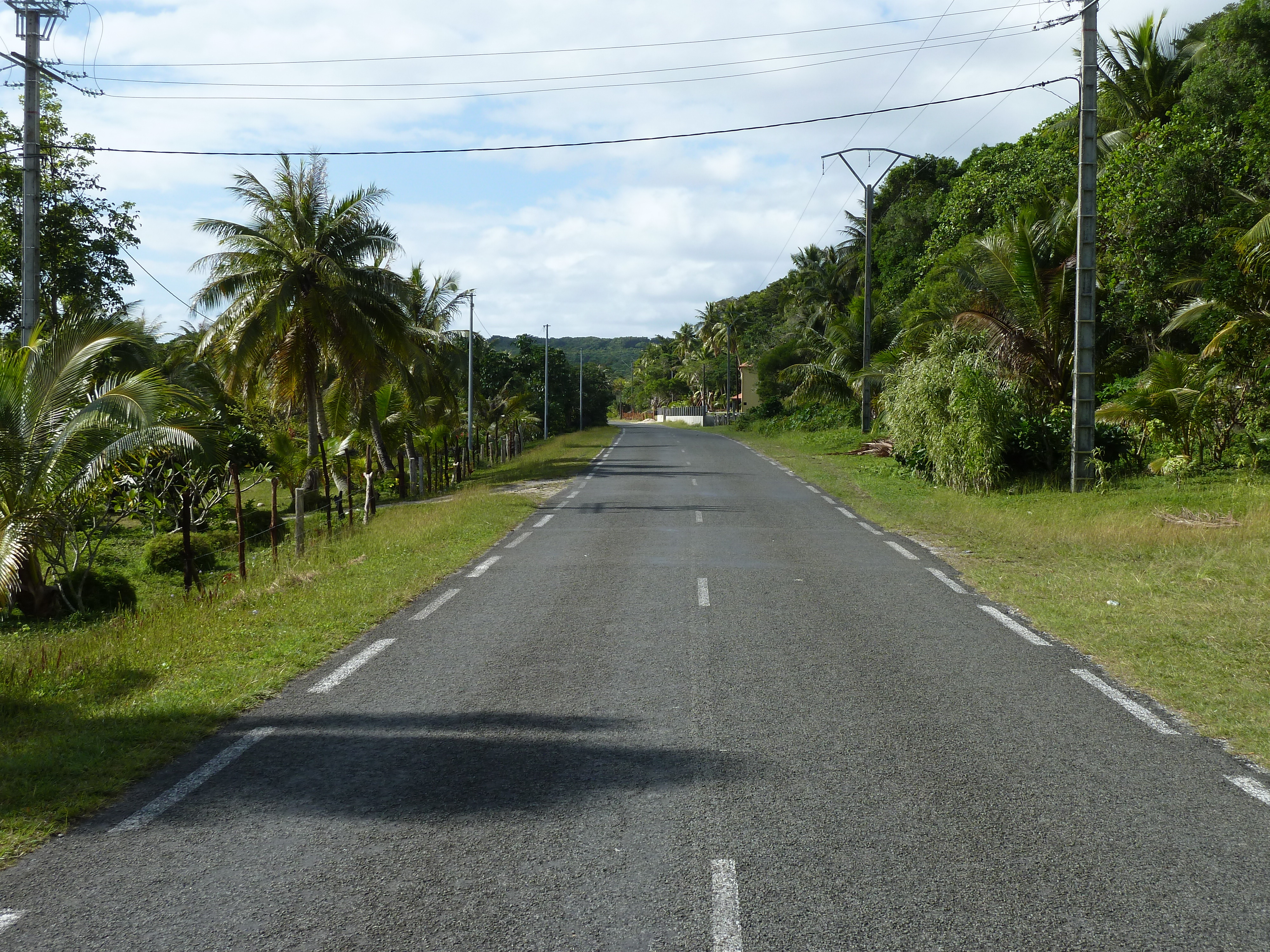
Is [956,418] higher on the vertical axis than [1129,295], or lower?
lower

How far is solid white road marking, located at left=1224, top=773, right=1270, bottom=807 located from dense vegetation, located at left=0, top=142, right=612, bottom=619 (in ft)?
36.6

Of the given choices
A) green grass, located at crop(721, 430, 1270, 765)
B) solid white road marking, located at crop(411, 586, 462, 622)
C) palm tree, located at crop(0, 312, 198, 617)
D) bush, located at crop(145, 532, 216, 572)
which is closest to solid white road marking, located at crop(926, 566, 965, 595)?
Answer: green grass, located at crop(721, 430, 1270, 765)

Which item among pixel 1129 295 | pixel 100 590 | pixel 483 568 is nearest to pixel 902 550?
pixel 483 568

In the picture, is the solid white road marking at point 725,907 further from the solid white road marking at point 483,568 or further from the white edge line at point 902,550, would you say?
A: the white edge line at point 902,550

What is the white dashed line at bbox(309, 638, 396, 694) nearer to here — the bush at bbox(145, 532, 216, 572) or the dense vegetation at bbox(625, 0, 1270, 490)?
the bush at bbox(145, 532, 216, 572)

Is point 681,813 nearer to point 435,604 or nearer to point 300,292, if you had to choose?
point 435,604

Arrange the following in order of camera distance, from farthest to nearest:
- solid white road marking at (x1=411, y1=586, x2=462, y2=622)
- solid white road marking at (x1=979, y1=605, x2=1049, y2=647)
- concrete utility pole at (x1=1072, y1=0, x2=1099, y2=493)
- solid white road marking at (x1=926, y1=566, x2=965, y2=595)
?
concrete utility pole at (x1=1072, y1=0, x2=1099, y2=493) < solid white road marking at (x1=926, y1=566, x2=965, y2=595) < solid white road marking at (x1=411, y1=586, x2=462, y2=622) < solid white road marking at (x1=979, y1=605, x2=1049, y2=647)

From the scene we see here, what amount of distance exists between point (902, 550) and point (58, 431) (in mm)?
11115

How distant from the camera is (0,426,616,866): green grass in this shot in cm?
544

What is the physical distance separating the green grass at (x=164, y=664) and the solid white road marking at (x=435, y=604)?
322 millimetres

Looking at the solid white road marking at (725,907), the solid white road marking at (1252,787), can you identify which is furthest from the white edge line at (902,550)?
the solid white road marking at (725,907)

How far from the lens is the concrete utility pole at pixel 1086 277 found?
18.4 metres

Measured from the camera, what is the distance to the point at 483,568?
13.2m

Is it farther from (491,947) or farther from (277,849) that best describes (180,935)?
(491,947)
